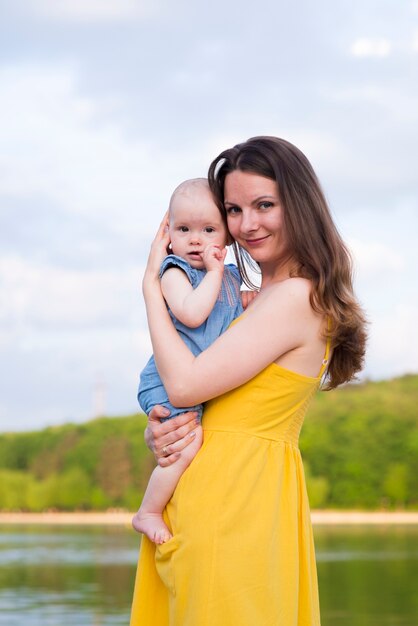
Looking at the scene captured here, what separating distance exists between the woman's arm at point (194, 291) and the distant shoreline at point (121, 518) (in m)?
36.7

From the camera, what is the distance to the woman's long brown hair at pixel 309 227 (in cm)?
268

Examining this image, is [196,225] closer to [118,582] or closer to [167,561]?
[167,561]

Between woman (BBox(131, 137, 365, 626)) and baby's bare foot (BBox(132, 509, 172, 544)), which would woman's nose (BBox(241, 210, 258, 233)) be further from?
baby's bare foot (BBox(132, 509, 172, 544))

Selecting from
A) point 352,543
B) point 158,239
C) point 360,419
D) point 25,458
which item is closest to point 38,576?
point 352,543

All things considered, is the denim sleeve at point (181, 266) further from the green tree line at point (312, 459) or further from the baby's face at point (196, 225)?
the green tree line at point (312, 459)

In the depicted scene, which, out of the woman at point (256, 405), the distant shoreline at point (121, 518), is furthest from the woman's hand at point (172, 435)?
the distant shoreline at point (121, 518)

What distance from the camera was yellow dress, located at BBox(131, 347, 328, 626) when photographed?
8.39 ft

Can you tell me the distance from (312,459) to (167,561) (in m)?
45.7

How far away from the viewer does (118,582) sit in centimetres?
1623

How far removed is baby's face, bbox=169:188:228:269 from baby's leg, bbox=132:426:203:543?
454 millimetres

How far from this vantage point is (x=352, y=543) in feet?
82.8

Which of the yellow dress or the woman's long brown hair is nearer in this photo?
the yellow dress

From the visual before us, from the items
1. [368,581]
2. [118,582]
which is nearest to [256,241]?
[368,581]

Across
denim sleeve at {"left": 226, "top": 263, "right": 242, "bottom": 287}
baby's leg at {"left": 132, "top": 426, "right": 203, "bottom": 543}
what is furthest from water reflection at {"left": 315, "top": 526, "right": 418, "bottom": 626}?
baby's leg at {"left": 132, "top": 426, "right": 203, "bottom": 543}
